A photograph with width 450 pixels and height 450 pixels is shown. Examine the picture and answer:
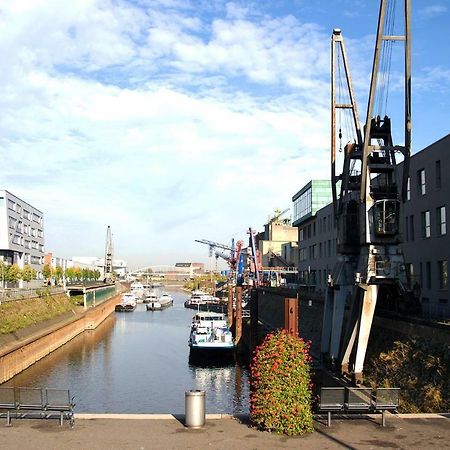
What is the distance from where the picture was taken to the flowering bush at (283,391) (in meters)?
13.5

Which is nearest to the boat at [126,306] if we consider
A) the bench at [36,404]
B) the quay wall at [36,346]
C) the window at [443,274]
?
the quay wall at [36,346]

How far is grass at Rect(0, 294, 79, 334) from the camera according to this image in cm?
4678

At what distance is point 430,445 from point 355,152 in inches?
955

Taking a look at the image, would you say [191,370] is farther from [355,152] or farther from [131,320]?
[131,320]

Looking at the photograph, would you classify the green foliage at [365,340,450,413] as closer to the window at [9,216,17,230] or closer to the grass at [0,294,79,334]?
the grass at [0,294,79,334]

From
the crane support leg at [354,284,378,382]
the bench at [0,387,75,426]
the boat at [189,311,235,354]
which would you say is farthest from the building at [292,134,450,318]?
the bench at [0,387,75,426]

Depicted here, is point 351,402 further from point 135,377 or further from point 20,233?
point 20,233

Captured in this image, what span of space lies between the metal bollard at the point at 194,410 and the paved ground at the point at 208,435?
0.64ft

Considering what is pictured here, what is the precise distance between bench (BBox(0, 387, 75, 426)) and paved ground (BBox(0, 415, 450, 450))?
24 cm

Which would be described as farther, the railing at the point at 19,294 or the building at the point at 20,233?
the building at the point at 20,233

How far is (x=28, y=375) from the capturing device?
137ft

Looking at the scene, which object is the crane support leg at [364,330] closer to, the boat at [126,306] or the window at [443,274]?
the window at [443,274]

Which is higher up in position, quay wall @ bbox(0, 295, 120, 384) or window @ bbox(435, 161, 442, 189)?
window @ bbox(435, 161, 442, 189)

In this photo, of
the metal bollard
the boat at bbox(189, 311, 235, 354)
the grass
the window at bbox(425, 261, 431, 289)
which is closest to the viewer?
the metal bollard
